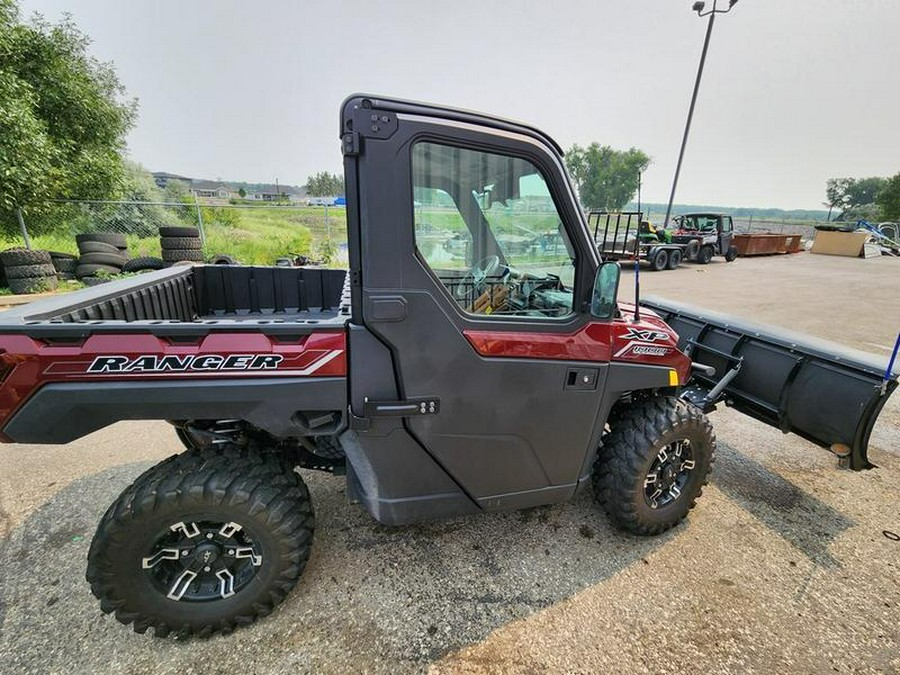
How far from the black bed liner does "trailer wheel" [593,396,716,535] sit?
70.1 inches

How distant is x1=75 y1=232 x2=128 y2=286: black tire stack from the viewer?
9211mm

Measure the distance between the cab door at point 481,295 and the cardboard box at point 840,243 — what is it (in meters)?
28.1

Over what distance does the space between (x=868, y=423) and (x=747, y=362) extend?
0.81 metres

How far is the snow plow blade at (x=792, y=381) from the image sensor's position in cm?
248

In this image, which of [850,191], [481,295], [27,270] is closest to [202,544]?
[481,295]

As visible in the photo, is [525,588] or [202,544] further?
[525,588]

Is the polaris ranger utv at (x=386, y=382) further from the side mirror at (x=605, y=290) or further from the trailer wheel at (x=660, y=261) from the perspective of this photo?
the trailer wheel at (x=660, y=261)

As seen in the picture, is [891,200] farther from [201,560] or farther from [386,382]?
[201,560]

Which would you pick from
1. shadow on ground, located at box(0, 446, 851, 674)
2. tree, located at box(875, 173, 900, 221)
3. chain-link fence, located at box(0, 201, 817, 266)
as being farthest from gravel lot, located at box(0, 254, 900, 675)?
tree, located at box(875, 173, 900, 221)

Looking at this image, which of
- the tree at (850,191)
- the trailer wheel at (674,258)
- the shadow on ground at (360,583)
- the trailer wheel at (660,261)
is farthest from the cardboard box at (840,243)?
the tree at (850,191)

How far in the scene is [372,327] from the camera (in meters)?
1.73

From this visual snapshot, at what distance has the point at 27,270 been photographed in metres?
8.21

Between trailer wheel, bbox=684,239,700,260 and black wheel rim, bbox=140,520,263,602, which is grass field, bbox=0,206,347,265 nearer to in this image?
black wheel rim, bbox=140,520,263,602

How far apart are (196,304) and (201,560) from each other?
2.17 metres
